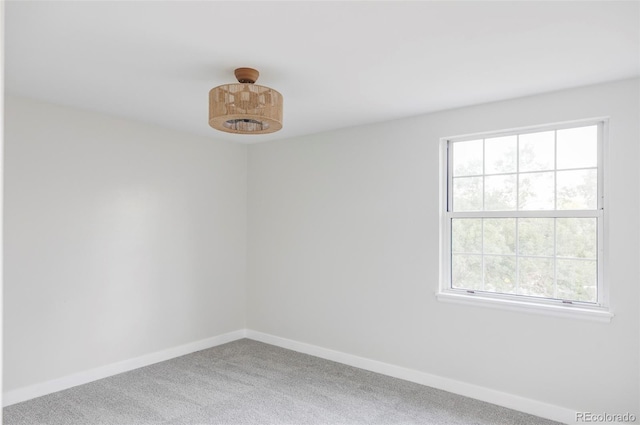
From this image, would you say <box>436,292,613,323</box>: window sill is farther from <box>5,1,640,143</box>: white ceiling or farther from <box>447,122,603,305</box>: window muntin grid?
<box>5,1,640,143</box>: white ceiling

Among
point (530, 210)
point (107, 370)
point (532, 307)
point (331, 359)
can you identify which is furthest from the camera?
point (331, 359)

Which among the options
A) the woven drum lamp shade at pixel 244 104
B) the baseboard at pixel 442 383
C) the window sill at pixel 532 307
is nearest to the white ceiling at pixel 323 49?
the woven drum lamp shade at pixel 244 104

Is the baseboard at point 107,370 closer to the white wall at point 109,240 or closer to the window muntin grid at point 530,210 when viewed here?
the white wall at point 109,240

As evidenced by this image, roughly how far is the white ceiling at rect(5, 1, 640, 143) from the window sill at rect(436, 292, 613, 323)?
5.26 ft

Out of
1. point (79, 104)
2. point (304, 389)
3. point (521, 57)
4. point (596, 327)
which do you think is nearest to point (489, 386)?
point (596, 327)

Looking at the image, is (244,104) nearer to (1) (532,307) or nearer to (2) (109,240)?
(2) (109,240)

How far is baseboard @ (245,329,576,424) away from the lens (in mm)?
3141

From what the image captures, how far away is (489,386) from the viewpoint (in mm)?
3430

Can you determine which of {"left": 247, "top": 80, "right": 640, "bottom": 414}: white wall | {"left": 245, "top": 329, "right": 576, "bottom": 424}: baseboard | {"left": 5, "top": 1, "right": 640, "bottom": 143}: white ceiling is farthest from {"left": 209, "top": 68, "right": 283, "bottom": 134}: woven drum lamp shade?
{"left": 245, "top": 329, "right": 576, "bottom": 424}: baseboard

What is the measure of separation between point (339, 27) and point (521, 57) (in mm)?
1170

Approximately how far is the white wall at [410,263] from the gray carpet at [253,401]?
0.33 metres

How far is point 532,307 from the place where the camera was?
128 inches

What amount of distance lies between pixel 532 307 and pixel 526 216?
701mm

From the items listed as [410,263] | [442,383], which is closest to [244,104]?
[410,263]
